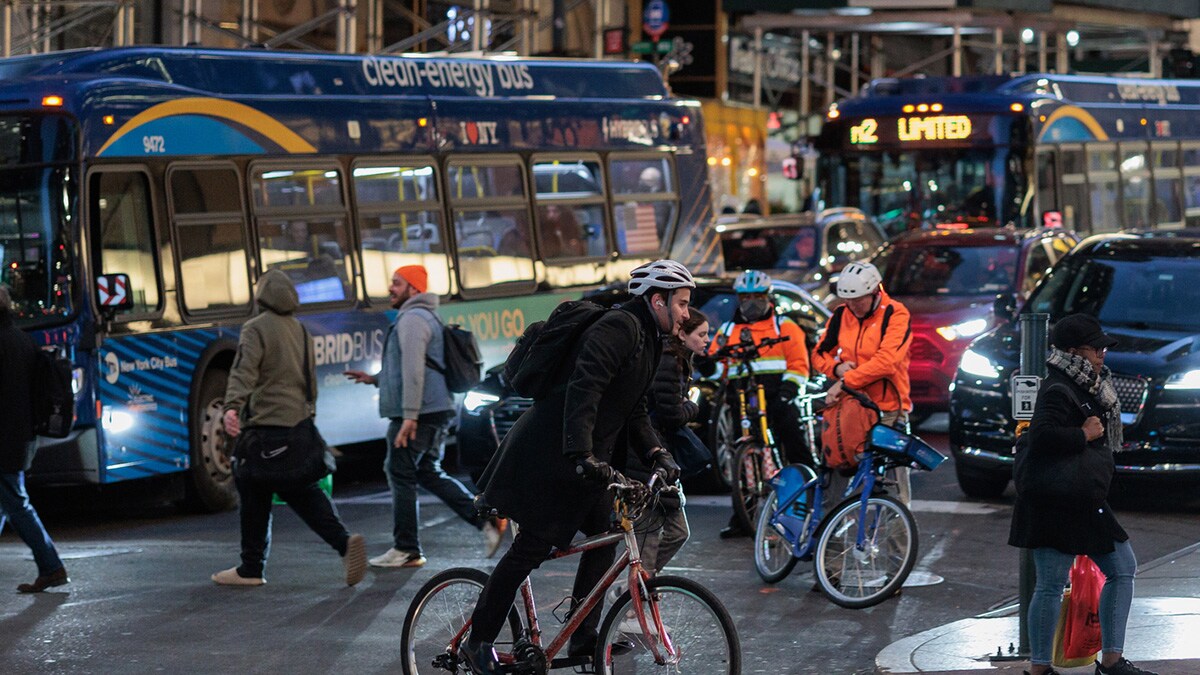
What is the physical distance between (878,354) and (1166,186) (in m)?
18.2

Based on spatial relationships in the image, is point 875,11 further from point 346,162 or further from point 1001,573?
point 1001,573

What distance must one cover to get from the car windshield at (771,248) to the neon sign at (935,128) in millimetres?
2654

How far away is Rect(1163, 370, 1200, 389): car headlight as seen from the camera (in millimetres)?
12234

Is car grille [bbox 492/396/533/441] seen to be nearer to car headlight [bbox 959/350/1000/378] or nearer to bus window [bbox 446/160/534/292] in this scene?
car headlight [bbox 959/350/1000/378]

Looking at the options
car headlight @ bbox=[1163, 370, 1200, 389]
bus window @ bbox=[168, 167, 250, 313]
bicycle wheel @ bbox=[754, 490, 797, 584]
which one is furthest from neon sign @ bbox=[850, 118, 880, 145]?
bicycle wheel @ bbox=[754, 490, 797, 584]

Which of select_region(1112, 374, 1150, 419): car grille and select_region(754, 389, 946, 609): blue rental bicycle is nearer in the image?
select_region(754, 389, 946, 609): blue rental bicycle

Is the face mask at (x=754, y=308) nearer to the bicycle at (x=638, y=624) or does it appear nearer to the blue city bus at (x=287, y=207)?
the blue city bus at (x=287, y=207)

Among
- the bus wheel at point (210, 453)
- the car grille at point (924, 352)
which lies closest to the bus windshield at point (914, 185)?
the car grille at point (924, 352)

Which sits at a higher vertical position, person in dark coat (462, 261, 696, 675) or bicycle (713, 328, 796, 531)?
person in dark coat (462, 261, 696, 675)

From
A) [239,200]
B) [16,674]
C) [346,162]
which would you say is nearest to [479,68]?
[346,162]

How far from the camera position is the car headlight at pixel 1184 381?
12.2 metres

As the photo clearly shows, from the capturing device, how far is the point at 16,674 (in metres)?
8.29

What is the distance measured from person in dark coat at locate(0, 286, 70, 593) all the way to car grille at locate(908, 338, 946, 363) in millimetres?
8626

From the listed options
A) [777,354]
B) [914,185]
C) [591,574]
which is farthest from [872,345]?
[914,185]
